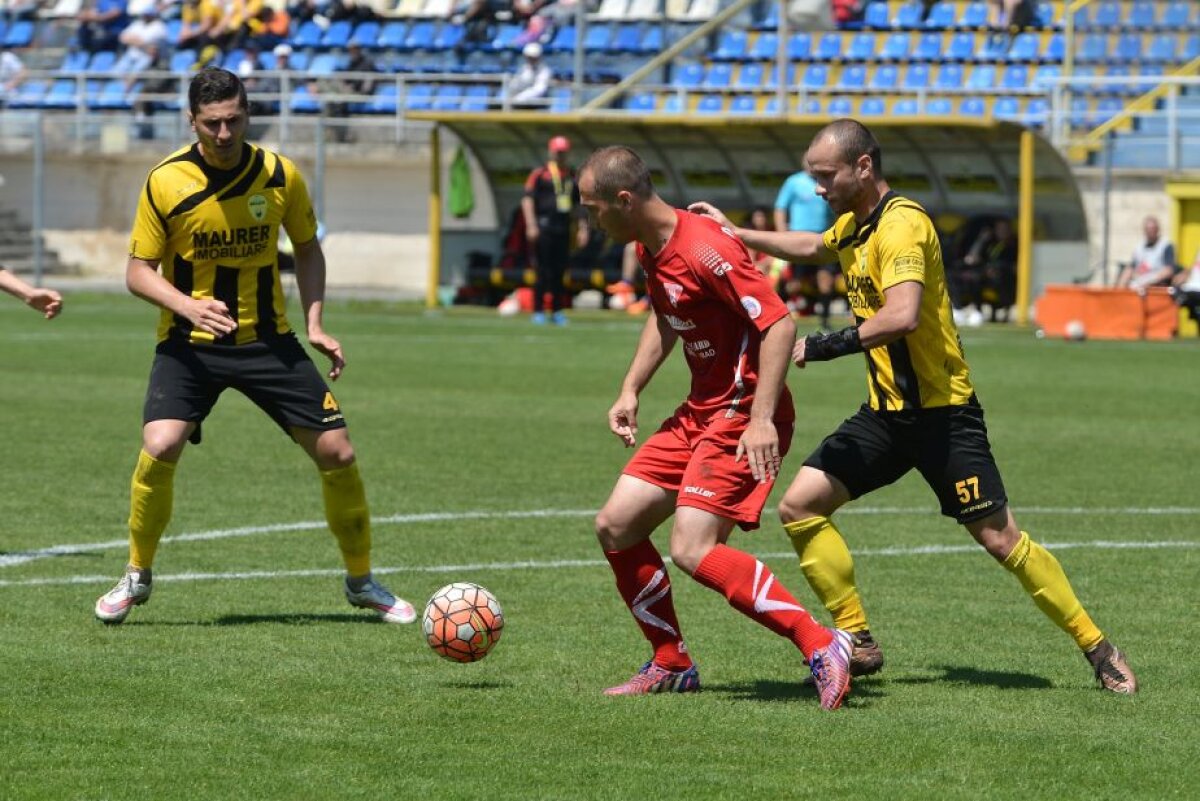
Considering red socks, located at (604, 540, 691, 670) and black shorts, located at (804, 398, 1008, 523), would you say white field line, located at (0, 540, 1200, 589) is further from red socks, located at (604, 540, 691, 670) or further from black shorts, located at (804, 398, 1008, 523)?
black shorts, located at (804, 398, 1008, 523)

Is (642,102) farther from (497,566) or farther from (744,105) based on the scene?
(497,566)

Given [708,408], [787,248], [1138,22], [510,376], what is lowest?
[510,376]

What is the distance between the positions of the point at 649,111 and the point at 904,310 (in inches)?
1098

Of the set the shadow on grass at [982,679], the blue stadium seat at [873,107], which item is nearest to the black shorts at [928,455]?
the shadow on grass at [982,679]

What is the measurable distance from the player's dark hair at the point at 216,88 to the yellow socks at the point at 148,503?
1.40 metres

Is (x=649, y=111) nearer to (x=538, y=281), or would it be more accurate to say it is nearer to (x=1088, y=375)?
(x=538, y=281)

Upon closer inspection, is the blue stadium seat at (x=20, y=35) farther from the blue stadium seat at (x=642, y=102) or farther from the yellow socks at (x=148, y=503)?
the yellow socks at (x=148, y=503)

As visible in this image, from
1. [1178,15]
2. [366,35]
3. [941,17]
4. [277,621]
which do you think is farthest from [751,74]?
[277,621]

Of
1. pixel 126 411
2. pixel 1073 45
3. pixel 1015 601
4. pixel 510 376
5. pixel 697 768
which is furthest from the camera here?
pixel 1073 45

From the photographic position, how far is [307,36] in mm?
39719

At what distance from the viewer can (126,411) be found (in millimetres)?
15875

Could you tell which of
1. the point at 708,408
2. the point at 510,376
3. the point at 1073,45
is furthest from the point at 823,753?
the point at 1073,45

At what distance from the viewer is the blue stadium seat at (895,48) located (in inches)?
Result: 1339

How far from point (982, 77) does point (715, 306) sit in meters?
27.6
